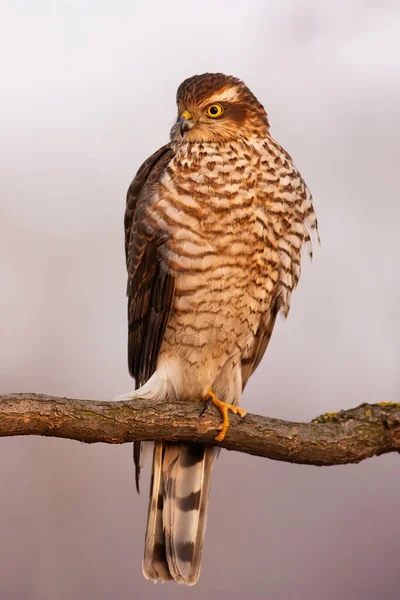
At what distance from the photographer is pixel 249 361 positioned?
10.3ft

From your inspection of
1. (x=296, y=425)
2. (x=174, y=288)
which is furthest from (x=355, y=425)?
(x=174, y=288)

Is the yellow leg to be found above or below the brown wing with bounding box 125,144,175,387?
below

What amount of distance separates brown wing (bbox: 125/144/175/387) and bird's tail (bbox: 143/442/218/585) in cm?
33

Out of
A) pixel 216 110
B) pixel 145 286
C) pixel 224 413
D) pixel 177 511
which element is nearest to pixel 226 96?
pixel 216 110

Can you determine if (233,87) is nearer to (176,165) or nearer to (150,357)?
(176,165)

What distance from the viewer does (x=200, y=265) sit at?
8.80 feet

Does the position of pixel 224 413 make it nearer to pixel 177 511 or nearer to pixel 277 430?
pixel 277 430

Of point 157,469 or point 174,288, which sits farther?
point 157,469

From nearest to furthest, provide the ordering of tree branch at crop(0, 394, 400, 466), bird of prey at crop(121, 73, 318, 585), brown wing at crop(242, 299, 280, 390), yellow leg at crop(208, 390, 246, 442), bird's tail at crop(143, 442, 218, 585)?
tree branch at crop(0, 394, 400, 466) < yellow leg at crop(208, 390, 246, 442) < bird of prey at crop(121, 73, 318, 585) < bird's tail at crop(143, 442, 218, 585) < brown wing at crop(242, 299, 280, 390)

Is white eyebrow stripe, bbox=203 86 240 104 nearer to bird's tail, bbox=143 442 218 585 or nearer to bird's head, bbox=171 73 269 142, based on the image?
bird's head, bbox=171 73 269 142

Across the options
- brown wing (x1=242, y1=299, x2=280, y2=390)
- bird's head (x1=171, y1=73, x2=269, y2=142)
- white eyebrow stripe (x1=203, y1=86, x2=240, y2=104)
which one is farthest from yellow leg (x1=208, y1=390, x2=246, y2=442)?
white eyebrow stripe (x1=203, y1=86, x2=240, y2=104)

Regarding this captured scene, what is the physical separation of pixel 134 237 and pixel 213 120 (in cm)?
51

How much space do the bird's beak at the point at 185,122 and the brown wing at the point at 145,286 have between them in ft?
0.49

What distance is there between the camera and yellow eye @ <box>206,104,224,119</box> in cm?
275
